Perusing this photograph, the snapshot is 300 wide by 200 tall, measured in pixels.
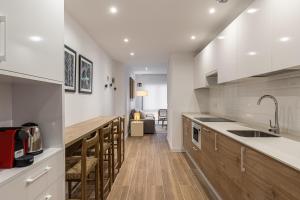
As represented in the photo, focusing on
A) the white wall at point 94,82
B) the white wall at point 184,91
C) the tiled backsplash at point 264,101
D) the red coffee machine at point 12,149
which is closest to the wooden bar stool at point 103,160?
the white wall at point 94,82

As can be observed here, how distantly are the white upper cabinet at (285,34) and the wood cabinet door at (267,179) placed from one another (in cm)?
74

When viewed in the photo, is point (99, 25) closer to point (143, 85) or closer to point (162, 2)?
point (162, 2)

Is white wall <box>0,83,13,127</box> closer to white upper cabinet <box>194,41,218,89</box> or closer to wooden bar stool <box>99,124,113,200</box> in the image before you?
wooden bar stool <box>99,124,113,200</box>

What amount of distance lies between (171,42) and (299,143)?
122 inches

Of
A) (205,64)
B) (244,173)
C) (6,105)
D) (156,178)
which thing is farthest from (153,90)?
(6,105)

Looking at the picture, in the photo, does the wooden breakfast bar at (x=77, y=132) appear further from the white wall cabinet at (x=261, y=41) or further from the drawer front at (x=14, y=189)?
the white wall cabinet at (x=261, y=41)

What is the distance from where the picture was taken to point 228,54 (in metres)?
2.70

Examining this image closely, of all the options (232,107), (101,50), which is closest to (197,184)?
(232,107)

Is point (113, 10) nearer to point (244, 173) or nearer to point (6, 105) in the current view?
point (6, 105)

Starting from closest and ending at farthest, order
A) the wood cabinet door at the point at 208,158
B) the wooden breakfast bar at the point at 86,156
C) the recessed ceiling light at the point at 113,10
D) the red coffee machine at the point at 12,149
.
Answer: the red coffee machine at the point at 12,149 < the wooden breakfast bar at the point at 86,156 < the wood cabinet door at the point at 208,158 < the recessed ceiling light at the point at 113,10

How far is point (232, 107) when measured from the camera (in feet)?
11.3

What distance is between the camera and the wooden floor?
9.07ft

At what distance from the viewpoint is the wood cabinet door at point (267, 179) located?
3.57 feet

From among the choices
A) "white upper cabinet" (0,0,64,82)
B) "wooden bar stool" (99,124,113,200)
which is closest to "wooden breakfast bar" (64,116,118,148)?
"wooden bar stool" (99,124,113,200)
